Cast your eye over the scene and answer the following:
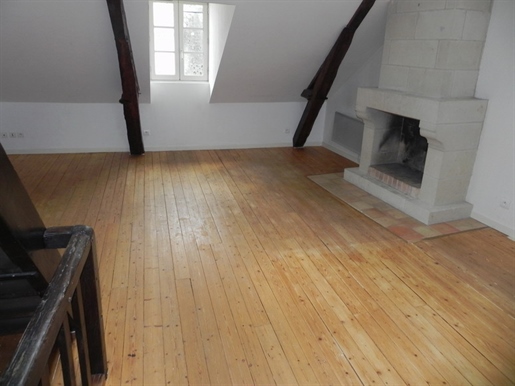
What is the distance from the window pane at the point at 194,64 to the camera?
580 centimetres

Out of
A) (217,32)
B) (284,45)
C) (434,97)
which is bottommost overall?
(434,97)

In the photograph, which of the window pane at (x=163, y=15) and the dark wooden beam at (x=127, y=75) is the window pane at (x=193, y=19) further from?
the dark wooden beam at (x=127, y=75)

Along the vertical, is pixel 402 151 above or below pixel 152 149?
above

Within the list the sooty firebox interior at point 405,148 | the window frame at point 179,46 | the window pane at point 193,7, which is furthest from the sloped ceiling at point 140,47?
the sooty firebox interior at point 405,148

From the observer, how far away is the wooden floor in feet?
6.83

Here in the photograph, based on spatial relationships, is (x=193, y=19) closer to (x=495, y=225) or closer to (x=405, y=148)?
(x=405, y=148)

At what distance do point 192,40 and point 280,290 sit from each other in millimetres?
4402

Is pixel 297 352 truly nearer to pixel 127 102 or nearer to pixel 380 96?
pixel 380 96

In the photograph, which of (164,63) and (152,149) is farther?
(152,149)

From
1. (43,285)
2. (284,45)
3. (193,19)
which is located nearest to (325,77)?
(284,45)

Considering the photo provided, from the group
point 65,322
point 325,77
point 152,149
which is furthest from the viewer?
point 152,149

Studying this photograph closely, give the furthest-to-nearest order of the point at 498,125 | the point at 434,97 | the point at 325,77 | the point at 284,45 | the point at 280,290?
the point at 325,77, the point at 284,45, the point at 434,97, the point at 498,125, the point at 280,290

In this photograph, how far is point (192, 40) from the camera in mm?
5719

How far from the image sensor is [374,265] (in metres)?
3.07
